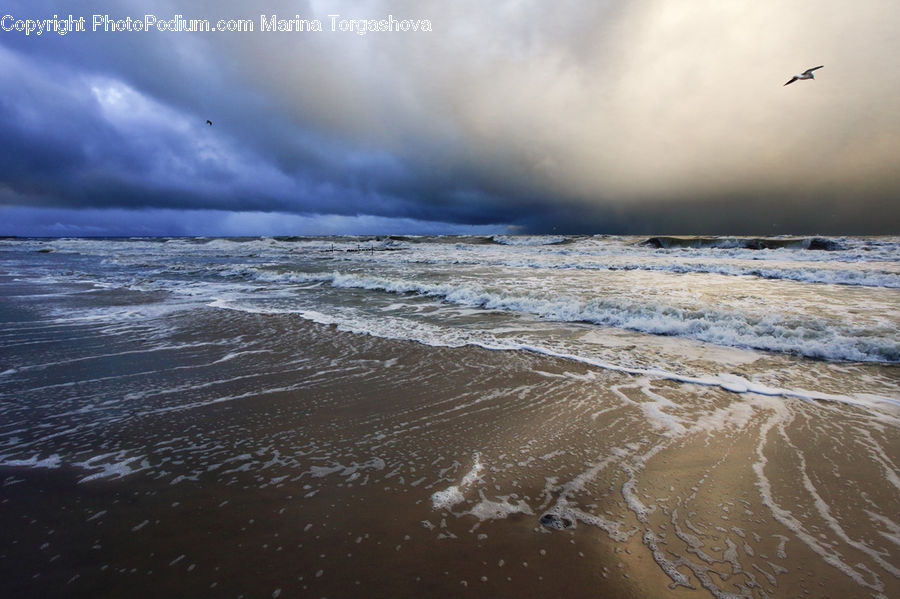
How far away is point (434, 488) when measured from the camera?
3012 mm

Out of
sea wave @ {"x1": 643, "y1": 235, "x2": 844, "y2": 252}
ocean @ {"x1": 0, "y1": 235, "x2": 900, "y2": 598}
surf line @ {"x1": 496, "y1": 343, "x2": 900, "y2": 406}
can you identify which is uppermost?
sea wave @ {"x1": 643, "y1": 235, "x2": 844, "y2": 252}

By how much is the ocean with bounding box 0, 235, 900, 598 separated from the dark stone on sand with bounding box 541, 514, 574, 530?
0.02 meters

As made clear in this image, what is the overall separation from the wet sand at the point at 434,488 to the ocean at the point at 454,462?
0.06 ft

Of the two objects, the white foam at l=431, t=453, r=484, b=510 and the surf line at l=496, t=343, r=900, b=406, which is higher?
the white foam at l=431, t=453, r=484, b=510

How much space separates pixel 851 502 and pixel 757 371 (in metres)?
3.53

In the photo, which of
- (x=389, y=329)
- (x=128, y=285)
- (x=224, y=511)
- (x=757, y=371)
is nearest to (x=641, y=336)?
(x=757, y=371)

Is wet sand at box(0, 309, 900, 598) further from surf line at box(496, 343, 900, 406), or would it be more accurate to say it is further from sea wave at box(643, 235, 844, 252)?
sea wave at box(643, 235, 844, 252)

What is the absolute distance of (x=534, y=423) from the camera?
13.7 feet

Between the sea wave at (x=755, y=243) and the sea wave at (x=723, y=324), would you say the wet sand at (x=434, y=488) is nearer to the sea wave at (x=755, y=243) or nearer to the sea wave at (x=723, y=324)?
the sea wave at (x=723, y=324)

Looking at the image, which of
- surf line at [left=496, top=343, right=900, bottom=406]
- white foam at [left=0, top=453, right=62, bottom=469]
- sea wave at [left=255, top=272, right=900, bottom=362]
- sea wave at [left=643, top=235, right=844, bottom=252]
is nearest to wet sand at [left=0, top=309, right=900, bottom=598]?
white foam at [left=0, top=453, right=62, bottom=469]

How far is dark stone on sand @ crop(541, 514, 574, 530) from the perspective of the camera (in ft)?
8.55

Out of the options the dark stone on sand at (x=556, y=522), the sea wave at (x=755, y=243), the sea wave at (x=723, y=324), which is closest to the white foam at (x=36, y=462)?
the dark stone on sand at (x=556, y=522)

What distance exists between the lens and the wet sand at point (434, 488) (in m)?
2.18

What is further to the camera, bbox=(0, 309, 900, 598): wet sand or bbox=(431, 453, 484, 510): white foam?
bbox=(431, 453, 484, 510): white foam
